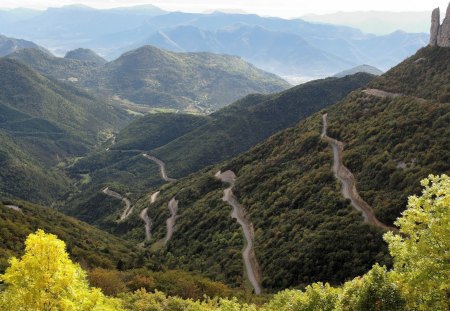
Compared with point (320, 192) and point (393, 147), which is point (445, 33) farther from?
point (320, 192)

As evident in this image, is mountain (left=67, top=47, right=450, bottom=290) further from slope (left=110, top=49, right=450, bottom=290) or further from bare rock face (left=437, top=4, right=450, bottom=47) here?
bare rock face (left=437, top=4, right=450, bottom=47)

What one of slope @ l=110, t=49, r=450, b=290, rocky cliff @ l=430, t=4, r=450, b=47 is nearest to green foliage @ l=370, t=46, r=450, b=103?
slope @ l=110, t=49, r=450, b=290

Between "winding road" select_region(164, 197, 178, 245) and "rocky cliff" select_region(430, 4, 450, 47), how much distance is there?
89805 mm

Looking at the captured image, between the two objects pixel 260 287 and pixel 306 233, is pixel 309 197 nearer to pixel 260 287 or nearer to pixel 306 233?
pixel 306 233

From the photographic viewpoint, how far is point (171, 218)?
12175 cm

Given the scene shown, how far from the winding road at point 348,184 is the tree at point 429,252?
4084 cm

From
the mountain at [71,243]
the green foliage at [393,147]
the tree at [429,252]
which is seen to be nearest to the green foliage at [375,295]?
the tree at [429,252]

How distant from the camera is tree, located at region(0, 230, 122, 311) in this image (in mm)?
21969

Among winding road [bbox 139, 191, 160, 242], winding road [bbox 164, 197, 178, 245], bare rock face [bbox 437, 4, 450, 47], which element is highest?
bare rock face [bbox 437, 4, 450, 47]

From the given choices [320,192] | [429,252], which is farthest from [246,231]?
[429,252]

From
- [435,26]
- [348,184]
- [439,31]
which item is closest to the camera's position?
[348,184]

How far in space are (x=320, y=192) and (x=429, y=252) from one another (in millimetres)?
60770

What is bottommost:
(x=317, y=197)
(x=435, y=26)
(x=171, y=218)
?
(x=171, y=218)

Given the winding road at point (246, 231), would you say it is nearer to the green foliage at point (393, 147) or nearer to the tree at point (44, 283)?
the green foliage at point (393, 147)
